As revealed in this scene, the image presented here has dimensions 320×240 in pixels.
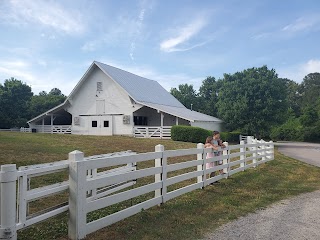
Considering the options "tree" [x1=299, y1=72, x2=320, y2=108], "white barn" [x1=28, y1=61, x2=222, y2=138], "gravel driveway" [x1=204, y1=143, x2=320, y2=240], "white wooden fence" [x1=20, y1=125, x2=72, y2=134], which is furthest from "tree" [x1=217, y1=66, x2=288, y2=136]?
"tree" [x1=299, y1=72, x2=320, y2=108]

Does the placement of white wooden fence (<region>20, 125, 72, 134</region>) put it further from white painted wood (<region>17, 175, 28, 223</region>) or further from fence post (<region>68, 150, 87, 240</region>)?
white painted wood (<region>17, 175, 28, 223</region>)

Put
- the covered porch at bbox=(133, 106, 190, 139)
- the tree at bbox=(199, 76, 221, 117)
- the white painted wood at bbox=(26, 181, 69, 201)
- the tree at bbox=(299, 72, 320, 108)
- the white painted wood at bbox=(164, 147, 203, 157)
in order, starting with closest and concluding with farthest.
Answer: the white painted wood at bbox=(26, 181, 69, 201) → the white painted wood at bbox=(164, 147, 203, 157) → the covered porch at bbox=(133, 106, 190, 139) → the tree at bbox=(199, 76, 221, 117) → the tree at bbox=(299, 72, 320, 108)

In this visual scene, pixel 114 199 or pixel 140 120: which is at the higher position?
pixel 140 120

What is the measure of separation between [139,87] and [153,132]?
295 inches

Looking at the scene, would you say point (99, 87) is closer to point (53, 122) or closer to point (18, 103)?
point (53, 122)

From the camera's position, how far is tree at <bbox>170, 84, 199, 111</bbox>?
67.1m

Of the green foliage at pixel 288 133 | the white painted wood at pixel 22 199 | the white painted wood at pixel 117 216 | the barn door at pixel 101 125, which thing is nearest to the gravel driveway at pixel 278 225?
the white painted wood at pixel 117 216

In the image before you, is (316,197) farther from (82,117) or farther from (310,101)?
(310,101)

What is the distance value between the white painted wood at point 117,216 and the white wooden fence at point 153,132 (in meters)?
24.1

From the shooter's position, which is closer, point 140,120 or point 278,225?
point 278,225

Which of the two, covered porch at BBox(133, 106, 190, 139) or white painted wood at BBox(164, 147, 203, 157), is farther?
covered porch at BBox(133, 106, 190, 139)

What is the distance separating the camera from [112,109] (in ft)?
110

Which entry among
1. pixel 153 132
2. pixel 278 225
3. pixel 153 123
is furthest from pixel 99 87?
pixel 278 225

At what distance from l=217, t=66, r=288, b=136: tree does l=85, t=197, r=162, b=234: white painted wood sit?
36.5 m
